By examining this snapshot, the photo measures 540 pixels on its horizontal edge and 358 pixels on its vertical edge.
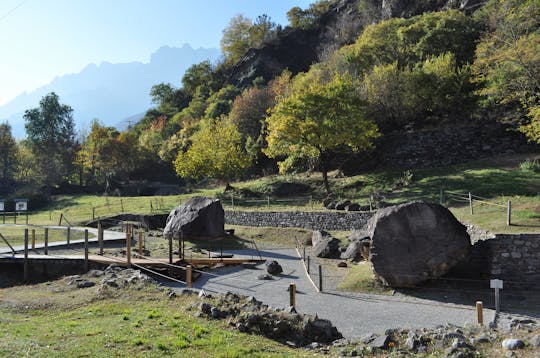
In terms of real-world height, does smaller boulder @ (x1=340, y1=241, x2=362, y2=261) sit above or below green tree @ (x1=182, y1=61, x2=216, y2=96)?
below

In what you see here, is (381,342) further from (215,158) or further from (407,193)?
(215,158)

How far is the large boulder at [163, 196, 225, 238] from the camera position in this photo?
28953 mm

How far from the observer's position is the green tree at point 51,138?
6712 cm

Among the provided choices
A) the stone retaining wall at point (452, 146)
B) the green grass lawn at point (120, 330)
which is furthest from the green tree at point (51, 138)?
the green grass lawn at point (120, 330)

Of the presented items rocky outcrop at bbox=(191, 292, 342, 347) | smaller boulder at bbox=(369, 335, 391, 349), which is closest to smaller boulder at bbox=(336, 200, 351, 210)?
rocky outcrop at bbox=(191, 292, 342, 347)

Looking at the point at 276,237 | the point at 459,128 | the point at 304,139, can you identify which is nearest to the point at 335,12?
the point at 459,128

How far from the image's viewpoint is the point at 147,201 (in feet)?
151

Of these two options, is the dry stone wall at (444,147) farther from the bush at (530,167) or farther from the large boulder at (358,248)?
the large boulder at (358,248)

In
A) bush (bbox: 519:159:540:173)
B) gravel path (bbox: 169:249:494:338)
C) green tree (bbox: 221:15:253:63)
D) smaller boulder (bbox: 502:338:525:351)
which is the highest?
green tree (bbox: 221:15:253:63)

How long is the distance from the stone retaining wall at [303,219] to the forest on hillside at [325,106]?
6.68 m

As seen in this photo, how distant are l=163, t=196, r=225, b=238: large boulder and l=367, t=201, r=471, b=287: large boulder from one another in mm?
14077

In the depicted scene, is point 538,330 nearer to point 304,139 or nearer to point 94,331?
point 94,331

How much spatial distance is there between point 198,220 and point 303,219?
809 centimetres

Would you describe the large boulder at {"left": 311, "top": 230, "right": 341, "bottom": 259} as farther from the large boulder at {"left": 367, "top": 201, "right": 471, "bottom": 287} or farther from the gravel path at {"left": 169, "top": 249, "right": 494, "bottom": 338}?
the large boulder at {"left": 367, "top": 201, "right": 471, "bottom": 287}
